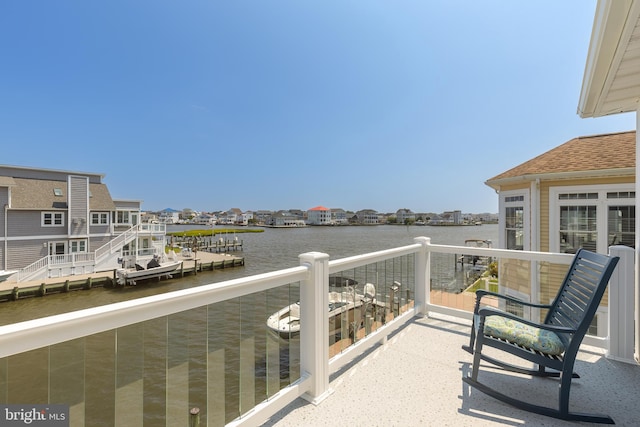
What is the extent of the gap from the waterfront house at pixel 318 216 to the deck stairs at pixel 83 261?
6329 cm

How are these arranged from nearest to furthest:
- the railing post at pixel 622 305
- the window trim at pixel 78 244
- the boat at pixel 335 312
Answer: the boat at pixel 335 312, the railing post at pixel 622 305, the window trim at pixel 78 244

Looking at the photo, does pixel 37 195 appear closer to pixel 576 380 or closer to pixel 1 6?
pixel 1 6

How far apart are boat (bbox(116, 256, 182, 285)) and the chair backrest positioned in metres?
18.3

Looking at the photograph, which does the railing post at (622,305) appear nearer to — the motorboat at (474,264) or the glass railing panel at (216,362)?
the motorboat at (474,264)

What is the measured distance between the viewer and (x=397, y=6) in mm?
6496

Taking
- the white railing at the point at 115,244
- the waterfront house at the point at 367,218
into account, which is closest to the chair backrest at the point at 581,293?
the white railing at the point at 115,244

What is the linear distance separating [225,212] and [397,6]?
95639mm

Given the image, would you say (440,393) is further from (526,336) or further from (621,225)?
(621,225)

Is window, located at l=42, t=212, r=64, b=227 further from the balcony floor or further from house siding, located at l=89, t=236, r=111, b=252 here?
the balcony floor

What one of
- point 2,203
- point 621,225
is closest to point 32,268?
point 2,203

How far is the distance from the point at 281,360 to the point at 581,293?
7.62ft

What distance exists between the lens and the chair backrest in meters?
1.81

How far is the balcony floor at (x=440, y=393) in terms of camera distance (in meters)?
1.83

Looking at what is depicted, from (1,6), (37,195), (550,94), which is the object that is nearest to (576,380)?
(550,94)
